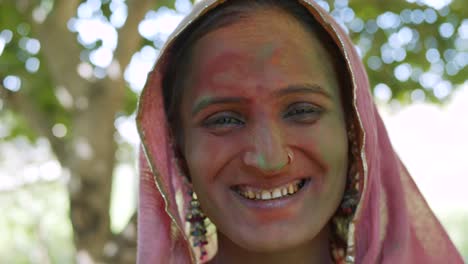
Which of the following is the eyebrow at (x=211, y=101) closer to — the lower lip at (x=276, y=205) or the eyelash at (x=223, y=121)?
the eyelash at (x=223, y=121)

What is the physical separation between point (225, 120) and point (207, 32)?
0.90 feet

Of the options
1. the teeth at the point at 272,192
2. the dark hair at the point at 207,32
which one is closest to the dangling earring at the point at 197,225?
the dark hair at the point at 207,32

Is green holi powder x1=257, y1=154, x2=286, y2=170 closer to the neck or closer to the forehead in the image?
the forehead

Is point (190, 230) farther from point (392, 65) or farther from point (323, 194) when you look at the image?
point (392, 65)

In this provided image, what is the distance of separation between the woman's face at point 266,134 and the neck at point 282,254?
0.20m

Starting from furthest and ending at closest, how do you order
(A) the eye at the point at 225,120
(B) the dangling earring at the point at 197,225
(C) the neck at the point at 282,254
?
1. (B) the dangling earring at the point at 197,225
2. (C) the neck at the point at 282,254
3. (A) the eye at the point at 225,120

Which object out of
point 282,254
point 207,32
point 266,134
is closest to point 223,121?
point 266,134

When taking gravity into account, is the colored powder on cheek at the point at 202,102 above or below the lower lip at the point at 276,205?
above

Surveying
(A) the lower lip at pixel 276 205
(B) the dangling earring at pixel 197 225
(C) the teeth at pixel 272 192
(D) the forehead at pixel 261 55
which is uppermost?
(D) the forehead at pixel 261 55

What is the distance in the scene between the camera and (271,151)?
5.47ft

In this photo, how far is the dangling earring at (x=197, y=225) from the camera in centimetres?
208

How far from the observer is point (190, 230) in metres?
2.11

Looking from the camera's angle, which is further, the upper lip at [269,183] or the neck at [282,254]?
the neck at [282,254]

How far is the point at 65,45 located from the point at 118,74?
50 centimetres
